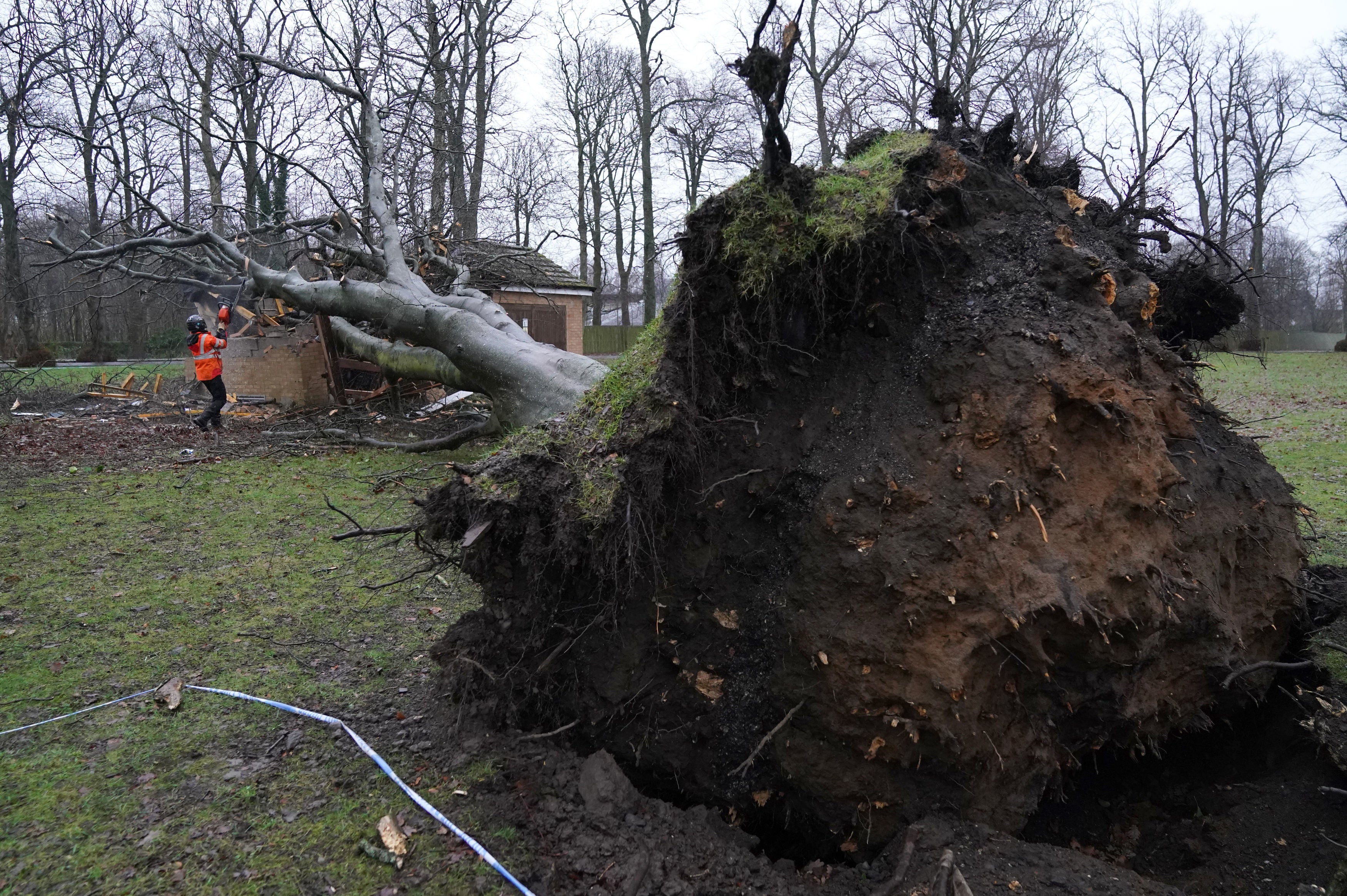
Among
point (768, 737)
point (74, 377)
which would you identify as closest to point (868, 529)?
point (768, 737)

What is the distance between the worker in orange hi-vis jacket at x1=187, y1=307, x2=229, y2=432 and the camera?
1105cm

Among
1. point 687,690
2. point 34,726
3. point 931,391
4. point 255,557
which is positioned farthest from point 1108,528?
point 255,557

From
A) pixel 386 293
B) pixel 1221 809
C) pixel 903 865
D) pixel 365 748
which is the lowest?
pixel 1221 809

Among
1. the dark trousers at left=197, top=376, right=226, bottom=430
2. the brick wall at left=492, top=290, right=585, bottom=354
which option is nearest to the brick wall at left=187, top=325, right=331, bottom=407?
the dark trousers at left=197, top=376, right=226, bottom=430

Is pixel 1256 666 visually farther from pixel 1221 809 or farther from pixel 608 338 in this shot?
pixel 608 338

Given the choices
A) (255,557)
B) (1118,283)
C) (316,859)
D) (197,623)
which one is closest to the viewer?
(316,859)

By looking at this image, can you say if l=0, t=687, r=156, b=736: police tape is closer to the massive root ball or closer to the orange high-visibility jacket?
the massive root ball

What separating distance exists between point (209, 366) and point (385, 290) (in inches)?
177

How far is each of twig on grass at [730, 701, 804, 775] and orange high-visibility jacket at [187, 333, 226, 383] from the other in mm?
10941

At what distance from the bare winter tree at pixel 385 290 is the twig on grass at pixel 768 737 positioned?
3714 mm

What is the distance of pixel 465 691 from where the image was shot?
11.0 ft

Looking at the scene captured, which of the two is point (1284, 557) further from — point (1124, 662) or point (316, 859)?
point (316, 859)

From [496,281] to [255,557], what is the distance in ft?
25.9

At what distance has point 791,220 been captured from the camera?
324 centimetres
